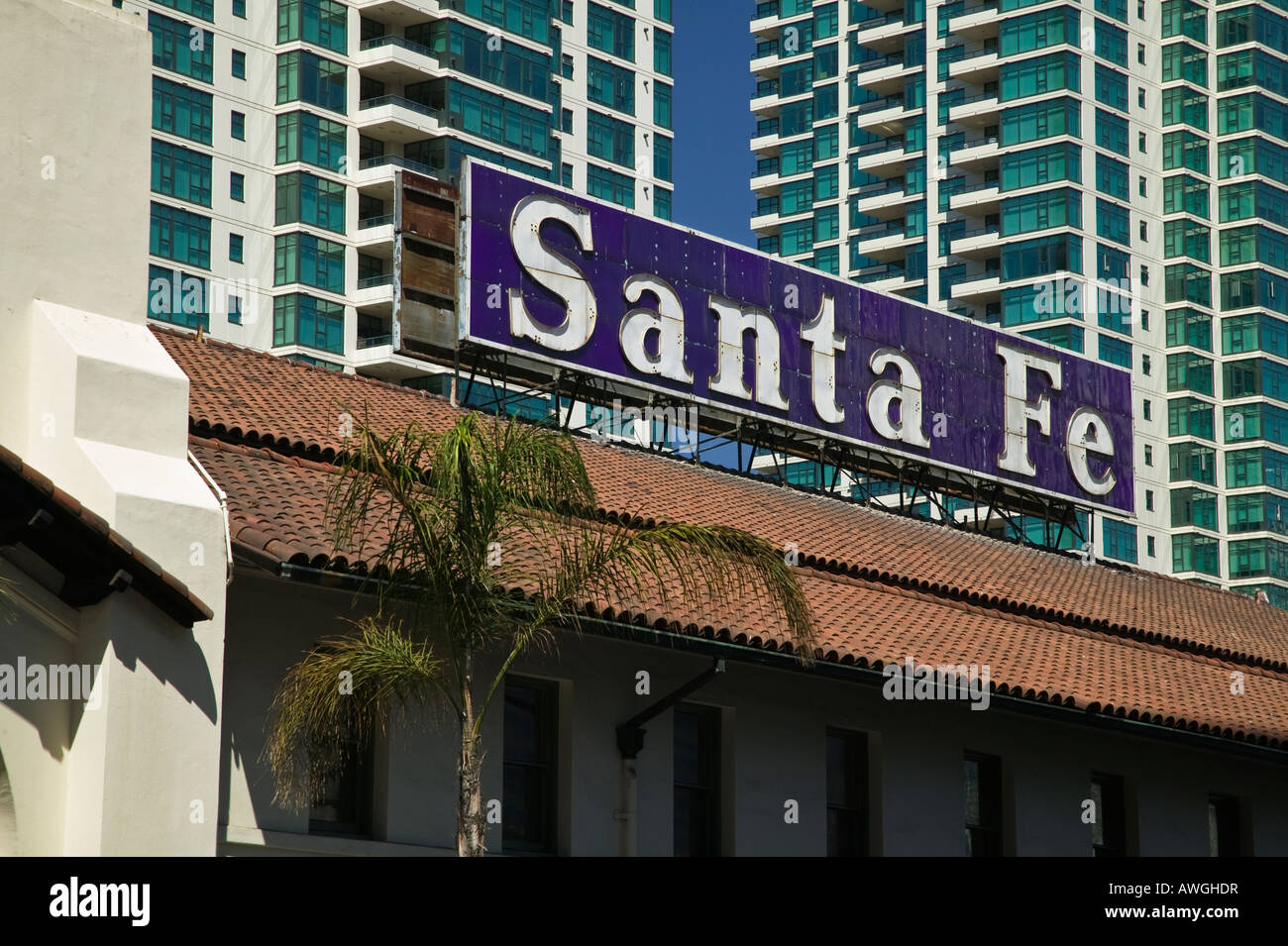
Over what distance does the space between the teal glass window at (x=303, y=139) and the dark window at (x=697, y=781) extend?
78.6 meters

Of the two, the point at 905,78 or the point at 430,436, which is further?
the point at 905,78

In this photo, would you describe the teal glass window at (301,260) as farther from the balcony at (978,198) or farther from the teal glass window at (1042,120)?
the teal glass window at (1042,120)

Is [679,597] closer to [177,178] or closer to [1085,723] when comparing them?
[1085,723]

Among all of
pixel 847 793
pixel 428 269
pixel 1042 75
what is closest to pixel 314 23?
pixel 1042 75

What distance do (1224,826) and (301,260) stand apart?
74.0 m

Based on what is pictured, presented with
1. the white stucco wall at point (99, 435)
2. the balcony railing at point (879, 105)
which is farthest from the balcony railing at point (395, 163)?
the white stucco wall at point (99, 435)

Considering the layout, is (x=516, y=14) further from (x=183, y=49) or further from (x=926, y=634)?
(x=926, y=634)

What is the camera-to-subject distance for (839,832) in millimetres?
22953

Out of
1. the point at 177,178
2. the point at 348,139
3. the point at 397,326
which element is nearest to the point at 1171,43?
the point at 348,139

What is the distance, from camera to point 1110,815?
26.2m

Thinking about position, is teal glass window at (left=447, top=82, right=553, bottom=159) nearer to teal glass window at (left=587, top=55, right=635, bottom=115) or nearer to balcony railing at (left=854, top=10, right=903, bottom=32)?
teal glass window at (left=587, top=55, right=635, bottom=115)

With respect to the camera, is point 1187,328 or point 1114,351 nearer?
point 1114,351
